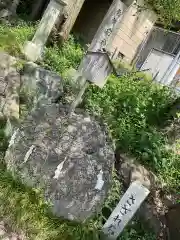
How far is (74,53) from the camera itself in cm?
1203

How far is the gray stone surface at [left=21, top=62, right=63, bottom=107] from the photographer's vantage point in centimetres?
897

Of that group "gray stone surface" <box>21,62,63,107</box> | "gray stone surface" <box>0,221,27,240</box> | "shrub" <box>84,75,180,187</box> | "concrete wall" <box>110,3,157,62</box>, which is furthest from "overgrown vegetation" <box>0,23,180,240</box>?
"concrete wall" <box>110,3,157,62</box>

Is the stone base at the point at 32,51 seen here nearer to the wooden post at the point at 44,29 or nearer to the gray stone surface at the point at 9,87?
the wooden post at the point at 44,29

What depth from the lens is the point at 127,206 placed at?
21.3 ft

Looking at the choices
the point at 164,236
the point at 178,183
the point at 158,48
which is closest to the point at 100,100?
the point at 178,183

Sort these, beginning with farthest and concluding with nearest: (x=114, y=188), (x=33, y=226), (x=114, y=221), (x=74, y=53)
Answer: (x=74, y=53)
(x=114, y=188)
(x=114, y=221)
(x=33, y=226)

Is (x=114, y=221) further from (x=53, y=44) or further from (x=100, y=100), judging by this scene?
(x=53, y=44)

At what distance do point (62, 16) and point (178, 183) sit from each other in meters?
6.34

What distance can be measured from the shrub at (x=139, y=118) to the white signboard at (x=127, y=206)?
2.47 m

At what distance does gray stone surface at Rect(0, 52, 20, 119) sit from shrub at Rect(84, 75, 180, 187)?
1638mm

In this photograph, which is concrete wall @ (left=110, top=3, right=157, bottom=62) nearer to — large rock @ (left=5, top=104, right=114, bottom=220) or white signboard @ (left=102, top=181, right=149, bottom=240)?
large rock @ (left=5, top=104, right=114, bottom=220)

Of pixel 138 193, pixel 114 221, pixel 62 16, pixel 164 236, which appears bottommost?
pixel 164 236

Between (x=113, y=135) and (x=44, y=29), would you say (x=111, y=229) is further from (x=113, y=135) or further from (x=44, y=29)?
(x=44, y=29)

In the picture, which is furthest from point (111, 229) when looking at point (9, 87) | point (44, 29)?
point (44, 29)
